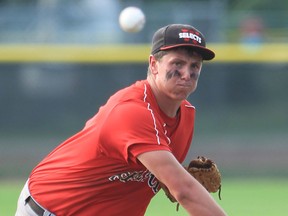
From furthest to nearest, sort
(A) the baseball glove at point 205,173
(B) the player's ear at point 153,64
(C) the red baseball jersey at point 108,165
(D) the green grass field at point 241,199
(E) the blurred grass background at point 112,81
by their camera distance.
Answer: (E) the blurred grass background at point 112,81 → (D) the green grass field at point 241,199 → (A) the baseball glove at point 205,173 → (B) the player's ear at point 153,64 → (C) the red baseball jersey at point 108,165

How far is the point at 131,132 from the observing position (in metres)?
3.82

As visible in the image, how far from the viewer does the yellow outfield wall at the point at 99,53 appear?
41.7 ft

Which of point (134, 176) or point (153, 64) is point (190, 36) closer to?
point (153, 64)

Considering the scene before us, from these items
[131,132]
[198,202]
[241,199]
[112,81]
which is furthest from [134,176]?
[112,81]

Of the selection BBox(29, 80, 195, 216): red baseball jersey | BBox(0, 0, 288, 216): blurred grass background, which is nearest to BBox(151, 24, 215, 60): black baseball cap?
BBox(29, 80, 195, 216): red baseball jersey

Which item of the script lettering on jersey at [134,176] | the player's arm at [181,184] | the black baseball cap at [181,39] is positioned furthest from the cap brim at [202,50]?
the script lettering on jersey at [134,176]

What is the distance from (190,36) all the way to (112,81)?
8946mm

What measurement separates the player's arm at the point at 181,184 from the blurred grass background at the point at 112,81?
28.4ft

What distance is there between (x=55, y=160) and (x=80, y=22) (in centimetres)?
882

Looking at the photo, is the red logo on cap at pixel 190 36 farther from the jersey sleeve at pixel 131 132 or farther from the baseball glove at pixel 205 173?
the baseball glove at pixel 205 173

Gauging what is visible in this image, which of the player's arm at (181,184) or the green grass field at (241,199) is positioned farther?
the green grass field at (241,199)

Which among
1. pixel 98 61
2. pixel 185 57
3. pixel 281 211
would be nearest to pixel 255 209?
pixel 281 211

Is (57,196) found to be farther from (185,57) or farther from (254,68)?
(254,68)

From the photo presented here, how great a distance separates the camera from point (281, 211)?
9469 mm
